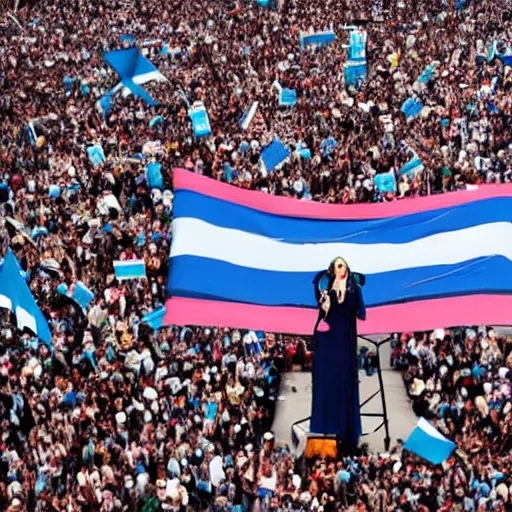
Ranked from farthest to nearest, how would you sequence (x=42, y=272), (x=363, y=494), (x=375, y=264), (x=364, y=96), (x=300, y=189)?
1. (x=364, y=96)
2. (x=300, y=189)
3. (x=42, y=272)
4. (x=375, y=264)
5. (x=363, y=494)

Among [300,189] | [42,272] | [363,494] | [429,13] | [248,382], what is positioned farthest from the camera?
[429,13]

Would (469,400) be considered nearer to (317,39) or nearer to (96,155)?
(96,155)

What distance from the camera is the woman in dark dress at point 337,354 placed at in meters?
19.6

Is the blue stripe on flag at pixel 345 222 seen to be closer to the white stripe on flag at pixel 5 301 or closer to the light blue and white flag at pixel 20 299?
the light blue and white flag at pixel 20 299

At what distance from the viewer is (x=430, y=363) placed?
24.8 m

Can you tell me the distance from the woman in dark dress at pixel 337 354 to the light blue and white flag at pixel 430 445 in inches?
34.0

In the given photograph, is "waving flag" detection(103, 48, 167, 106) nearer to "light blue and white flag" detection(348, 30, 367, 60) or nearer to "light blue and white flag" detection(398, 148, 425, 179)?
"light blue and white flag" detection(398, 148, 425, 179)

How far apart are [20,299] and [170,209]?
9268mm

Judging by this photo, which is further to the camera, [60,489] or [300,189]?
[300,189]

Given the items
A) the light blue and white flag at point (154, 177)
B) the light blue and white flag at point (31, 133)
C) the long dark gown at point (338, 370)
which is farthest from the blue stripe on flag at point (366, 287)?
the light blue and white flag at point (31, 133)

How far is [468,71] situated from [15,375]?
17.6 meters

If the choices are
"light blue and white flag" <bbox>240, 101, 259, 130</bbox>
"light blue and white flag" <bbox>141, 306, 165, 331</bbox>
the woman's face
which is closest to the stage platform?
"light blue and white flag" <bbox>141, 306, 165, 331</bbox>

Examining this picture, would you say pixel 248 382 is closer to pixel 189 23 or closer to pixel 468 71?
pixel 468 71

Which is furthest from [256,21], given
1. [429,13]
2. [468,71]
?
[468,71]
